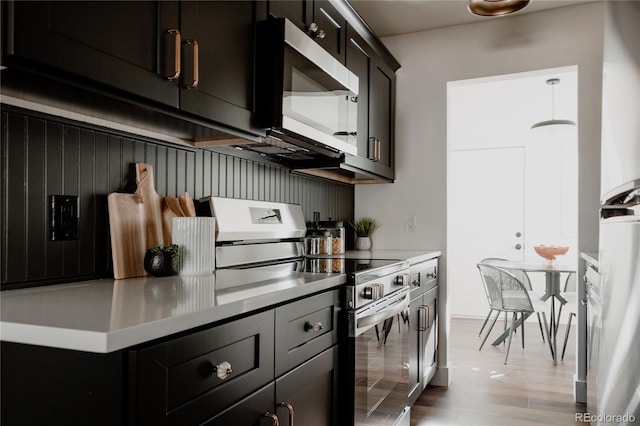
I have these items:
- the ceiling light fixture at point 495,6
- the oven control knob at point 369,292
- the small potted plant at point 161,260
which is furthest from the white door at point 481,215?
the small potted plant at point 161,260

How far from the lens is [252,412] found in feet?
3.88

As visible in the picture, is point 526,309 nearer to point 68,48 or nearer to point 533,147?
point 533,147

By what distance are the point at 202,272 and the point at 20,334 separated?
0.80 m

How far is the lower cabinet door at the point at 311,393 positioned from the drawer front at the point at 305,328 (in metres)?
0.03

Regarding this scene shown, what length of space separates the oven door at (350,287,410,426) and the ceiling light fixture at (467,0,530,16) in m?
1.34

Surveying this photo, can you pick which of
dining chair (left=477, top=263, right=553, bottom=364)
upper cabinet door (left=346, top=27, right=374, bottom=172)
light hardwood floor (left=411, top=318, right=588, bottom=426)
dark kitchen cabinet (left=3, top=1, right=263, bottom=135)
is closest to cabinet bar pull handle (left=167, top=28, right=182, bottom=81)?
dark kitchen cabinet (left=3, top=1, right=263, bottom=135)

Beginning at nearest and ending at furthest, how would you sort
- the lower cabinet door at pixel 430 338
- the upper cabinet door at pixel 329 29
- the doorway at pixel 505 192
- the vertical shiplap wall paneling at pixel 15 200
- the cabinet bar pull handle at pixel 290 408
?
1. the vertical shiplap wall paneling at pixel 15 200
2. the cabinet bar pull handle at pixel 290 408
3. the upper cabinet door at pixel 329 29
4. the lower cabinet door at pixel 430 338
5. the doorway at pixel 505 192

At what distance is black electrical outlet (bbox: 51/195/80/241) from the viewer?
1319mm

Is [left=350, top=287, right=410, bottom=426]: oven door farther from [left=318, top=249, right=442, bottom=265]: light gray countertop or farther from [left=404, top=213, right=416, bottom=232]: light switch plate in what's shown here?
[left=404, top=213, right=416, bottom=232]: light switch plate

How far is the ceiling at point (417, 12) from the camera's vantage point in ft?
9.52

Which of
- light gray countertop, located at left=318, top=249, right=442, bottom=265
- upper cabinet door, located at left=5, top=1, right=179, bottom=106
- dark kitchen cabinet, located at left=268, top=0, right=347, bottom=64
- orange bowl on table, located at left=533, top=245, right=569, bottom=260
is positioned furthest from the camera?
orange bowl on table, located at left=533, top=245, right=569, bottom=260

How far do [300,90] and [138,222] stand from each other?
0.79m

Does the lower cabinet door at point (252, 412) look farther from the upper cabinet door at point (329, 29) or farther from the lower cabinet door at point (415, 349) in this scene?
the upper cabinet door at point (329, 29)

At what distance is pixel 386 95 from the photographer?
315 centimetres
